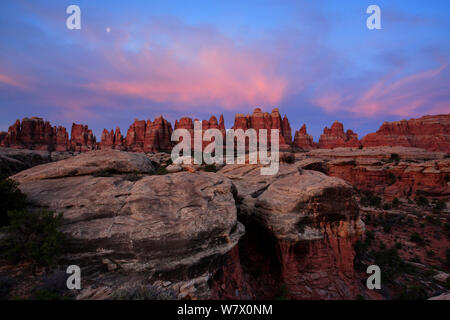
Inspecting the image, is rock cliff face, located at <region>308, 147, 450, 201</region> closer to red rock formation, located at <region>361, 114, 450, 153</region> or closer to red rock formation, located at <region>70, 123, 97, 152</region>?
red rock formation, located at <region>361, 114, 450, 153</region>

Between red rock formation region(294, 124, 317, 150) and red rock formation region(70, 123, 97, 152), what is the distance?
126 metres

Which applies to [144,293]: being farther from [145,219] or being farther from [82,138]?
[82,138]

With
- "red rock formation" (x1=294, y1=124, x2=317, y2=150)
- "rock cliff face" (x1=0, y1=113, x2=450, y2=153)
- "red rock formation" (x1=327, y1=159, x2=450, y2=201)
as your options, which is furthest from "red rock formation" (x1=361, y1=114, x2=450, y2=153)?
"red rock formation" (x1=327, y1=159, x2=450, y2=201)

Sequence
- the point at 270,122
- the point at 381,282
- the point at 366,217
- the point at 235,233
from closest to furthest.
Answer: the point at 235,233 < the point at 381,282 < the point at 366,217 < the point at 270,122

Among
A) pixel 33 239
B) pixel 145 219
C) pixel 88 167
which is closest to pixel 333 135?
pixel 88 167

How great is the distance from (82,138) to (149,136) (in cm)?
4516

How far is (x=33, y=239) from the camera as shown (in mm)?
5371

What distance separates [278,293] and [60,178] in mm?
12034

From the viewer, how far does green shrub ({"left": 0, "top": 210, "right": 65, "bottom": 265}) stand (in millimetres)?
5199

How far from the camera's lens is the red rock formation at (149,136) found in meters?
109

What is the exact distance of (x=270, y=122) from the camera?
109 m

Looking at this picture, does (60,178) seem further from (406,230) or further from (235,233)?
(406,230)
